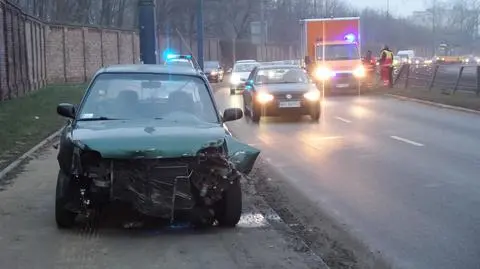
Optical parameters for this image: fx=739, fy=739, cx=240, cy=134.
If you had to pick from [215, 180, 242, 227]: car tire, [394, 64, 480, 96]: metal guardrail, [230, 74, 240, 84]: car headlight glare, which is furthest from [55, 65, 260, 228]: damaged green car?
[230, 74, 240, 84]: car headlight glare

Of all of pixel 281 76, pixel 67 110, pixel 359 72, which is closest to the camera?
pixel 67 110

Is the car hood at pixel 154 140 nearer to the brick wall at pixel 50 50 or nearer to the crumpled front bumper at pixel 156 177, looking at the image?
the crumpled front bumper at pixel 156 177

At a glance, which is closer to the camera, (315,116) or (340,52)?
(315,116)

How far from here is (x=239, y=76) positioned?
3688 centimetres

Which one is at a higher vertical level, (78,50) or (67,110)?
(78,50)

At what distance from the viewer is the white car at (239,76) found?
3594cm

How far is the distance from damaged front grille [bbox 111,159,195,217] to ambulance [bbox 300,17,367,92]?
975 inches

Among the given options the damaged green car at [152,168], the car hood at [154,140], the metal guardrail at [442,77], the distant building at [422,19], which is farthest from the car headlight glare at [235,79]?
the distant building at [422,19]

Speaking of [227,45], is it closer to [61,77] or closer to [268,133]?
[61,77]

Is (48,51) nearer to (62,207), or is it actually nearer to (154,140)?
(62,207)

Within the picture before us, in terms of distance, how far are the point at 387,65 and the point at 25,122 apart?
21.0 meters

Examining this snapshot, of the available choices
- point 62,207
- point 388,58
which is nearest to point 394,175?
point 62,207

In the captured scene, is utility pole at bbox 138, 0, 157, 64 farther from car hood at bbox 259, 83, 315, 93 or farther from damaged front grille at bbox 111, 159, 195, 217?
damaged front grille at bbox 111, 159, 195, 217

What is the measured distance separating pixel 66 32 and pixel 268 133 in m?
27.0
